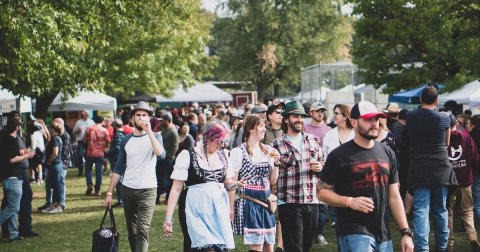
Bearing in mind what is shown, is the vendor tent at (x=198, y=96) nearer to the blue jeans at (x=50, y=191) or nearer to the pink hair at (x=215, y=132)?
the blue jeans at (x=50, y=191)

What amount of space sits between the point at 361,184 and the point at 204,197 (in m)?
2.02

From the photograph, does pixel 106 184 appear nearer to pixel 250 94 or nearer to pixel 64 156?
pixel 64 156

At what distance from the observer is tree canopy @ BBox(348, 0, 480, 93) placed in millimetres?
20703

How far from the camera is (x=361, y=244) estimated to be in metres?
5.70

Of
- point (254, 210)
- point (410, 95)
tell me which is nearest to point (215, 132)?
point (254, 210)

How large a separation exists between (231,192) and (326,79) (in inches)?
1056

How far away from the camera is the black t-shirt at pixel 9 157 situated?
11617mm

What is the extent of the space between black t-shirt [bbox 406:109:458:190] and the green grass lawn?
6.02 feet

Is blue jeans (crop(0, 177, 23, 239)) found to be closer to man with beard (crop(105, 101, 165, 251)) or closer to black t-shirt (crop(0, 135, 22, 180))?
black t-shirt (crop(0, 135, 22, 180))

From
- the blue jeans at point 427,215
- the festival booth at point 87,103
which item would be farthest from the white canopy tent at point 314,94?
the blue jeans at point 427,215

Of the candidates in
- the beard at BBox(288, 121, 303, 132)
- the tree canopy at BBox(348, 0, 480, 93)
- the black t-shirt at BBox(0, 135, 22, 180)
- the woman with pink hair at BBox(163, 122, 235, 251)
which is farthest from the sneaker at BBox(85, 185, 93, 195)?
the woman with pink hair at BBox(163, 122, 235, 251)

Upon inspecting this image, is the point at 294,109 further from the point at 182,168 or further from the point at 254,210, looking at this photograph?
the point at 182,168

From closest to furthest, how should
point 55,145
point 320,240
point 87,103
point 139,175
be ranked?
point 139,175 → point 320,240 → point 55,145 → point 87,103

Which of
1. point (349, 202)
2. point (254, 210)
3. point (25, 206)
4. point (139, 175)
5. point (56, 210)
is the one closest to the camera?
point (349, 202)
